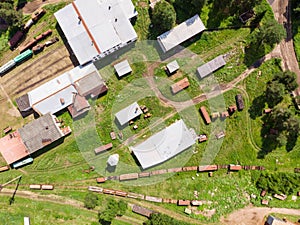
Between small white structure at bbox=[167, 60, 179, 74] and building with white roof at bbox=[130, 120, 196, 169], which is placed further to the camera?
small white structure at bbox=[167, 60, 179, 74]

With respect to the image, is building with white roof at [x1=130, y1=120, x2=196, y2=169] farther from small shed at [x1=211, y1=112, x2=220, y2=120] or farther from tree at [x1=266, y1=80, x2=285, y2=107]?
tree at [x1=266, y1=80, x2=285, y2=107]

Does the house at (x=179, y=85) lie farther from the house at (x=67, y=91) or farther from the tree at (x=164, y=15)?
the house at (x=67, y=91)

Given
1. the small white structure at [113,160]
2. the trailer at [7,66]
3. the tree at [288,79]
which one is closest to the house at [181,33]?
the tree at [288,79]

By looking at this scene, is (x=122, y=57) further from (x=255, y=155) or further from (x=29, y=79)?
(x=255, y=155)

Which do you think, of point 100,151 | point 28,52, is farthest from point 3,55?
point 100,151

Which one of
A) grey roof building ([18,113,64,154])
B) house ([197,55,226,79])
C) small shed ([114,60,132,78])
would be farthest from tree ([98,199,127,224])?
house ([197,55,226,79])

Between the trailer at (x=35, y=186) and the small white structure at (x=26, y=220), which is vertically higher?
the trailer at (x=35, y=186)

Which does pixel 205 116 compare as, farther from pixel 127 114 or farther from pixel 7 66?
pixel 7 66
